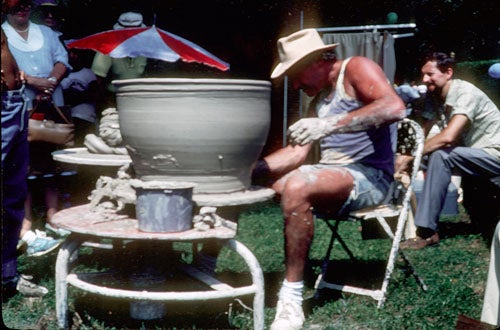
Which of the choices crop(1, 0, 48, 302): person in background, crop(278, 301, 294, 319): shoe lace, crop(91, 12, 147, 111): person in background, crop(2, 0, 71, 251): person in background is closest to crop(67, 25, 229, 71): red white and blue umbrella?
crop(91, 12, 147, 111): person in background

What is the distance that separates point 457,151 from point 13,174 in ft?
11.0

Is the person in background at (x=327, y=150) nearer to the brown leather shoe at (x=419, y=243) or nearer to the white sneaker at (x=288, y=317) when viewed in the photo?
the white sneaker at (x=288, y=317)

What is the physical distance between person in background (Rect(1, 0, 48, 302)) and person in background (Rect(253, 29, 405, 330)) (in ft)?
4.30

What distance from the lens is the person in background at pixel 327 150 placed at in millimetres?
2955

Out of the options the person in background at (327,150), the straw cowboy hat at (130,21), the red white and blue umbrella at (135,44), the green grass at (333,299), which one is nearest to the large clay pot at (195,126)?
the person in background at (327,150)

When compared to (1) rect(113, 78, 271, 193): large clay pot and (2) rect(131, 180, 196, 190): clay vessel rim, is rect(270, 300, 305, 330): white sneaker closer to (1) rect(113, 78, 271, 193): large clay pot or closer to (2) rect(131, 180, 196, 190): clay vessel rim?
(1) rect(113, 78, 271, 193): large clay pot

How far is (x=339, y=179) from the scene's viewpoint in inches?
122

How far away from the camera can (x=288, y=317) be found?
2.89 m

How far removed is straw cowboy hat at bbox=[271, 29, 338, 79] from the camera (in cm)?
328

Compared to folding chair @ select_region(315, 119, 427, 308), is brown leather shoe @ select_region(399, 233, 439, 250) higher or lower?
lower

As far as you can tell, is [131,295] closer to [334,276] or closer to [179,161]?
[179,161]

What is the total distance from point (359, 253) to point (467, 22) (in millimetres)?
9512

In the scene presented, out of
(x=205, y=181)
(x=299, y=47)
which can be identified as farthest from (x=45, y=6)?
(x=205, y=181)

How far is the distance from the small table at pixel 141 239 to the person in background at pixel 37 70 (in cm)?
153
